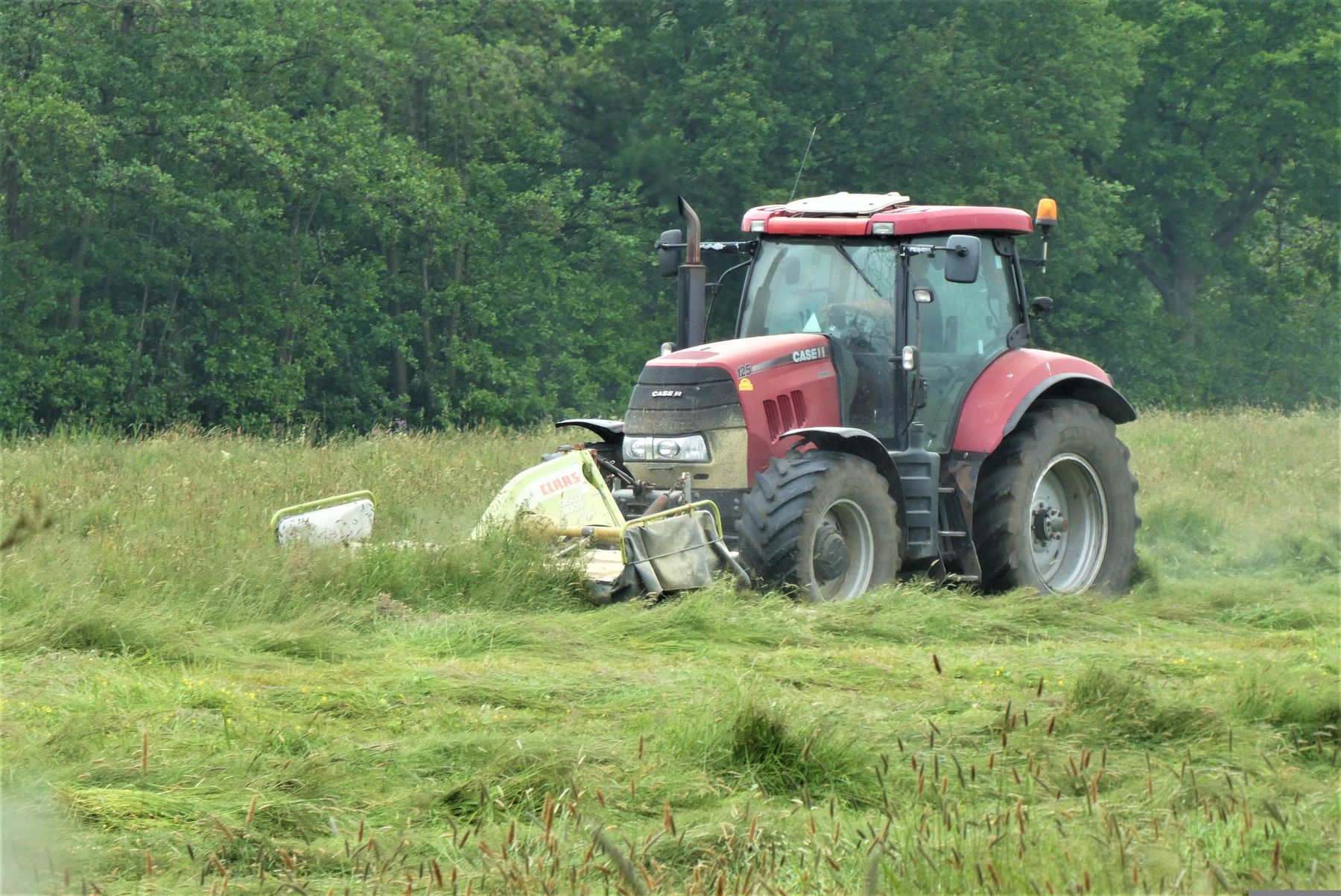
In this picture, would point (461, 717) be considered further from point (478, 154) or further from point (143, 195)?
point (478, 154)

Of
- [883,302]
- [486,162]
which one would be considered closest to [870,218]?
[883,302]

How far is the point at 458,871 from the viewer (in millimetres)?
3773

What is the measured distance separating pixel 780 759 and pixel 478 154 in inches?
886

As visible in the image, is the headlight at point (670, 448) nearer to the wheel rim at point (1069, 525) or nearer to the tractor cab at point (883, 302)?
the tractor cab at point (883, 302)

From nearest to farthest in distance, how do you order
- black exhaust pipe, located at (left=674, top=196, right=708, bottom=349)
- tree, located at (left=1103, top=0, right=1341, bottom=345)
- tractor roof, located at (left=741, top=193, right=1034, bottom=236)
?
tractor roof, located at (left=741, top=193, right=1034, bottom=236), black exhaust pipe, located at (left=674, top=196, right=708, bottom=349), tree, located at (left=1103, top=0, right=1341, bottom=345)

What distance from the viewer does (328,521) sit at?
872 cm

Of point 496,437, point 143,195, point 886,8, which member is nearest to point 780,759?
point 496,437

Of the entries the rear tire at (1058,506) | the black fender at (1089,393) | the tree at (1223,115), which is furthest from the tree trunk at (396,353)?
the tree at (1223,115)

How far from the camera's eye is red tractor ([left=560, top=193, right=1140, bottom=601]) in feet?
27.5

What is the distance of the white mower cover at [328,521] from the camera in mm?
8422

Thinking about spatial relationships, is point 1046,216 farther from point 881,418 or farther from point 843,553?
point 843,553

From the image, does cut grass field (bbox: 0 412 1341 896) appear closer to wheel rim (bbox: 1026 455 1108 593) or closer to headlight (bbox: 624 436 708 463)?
wheel rim (bbox: 1026 455 1108 593)

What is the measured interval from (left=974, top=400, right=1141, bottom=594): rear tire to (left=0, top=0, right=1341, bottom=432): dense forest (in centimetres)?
1500

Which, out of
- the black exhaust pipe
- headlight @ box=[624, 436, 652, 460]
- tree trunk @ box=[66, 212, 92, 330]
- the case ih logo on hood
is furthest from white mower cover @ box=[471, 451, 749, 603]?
tree trunk @ box=[66, 212, 92, 330]
